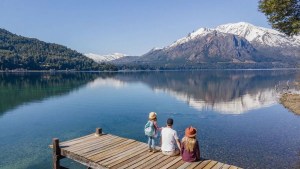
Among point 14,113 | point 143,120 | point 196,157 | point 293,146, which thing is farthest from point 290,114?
point 14,113

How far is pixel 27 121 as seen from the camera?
175 ft

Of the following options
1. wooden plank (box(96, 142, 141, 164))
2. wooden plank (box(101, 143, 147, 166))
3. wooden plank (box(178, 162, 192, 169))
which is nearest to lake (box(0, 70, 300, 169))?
wooden plank (box(96, 142, 141, 164))

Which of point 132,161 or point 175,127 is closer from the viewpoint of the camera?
point 132,161

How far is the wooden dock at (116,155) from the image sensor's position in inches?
685

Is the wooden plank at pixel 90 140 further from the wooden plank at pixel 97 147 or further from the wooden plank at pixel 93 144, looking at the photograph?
the wooden plank at pixel 97 147

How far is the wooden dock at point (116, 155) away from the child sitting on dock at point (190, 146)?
0.34m

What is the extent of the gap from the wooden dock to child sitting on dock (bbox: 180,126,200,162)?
1.12 ft

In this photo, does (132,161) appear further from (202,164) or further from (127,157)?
(202,164)

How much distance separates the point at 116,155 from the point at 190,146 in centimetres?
527

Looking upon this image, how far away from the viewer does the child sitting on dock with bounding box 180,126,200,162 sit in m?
17.1

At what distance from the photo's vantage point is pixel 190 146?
17.4 m

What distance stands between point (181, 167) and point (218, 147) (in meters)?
20.1

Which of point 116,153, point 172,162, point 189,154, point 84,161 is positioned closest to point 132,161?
point 116,153

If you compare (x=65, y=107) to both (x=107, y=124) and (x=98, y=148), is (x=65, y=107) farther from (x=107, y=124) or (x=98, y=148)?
(x=98, y=148)
